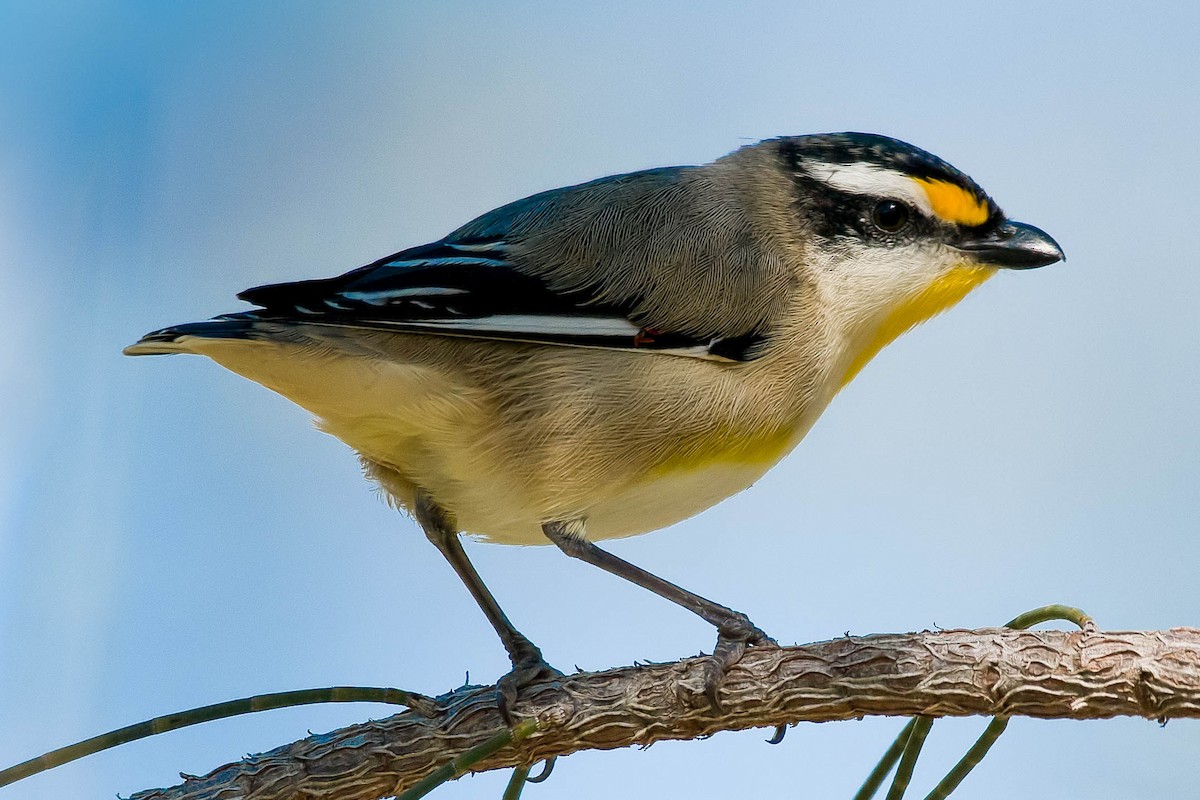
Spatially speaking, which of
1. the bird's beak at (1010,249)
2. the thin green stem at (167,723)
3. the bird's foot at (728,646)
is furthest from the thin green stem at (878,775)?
the bird's beak at (1010,249)

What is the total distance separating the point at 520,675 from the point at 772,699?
478mm

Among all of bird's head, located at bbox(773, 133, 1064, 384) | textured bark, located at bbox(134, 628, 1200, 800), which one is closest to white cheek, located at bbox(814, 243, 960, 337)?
bird's head, located at bbox(773, 133, 1064, 384)

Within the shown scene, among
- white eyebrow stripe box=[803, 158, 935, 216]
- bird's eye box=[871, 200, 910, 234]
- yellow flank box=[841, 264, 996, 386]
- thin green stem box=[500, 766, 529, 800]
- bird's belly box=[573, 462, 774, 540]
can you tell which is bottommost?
thin green stem box=[500, 766, 529, 800]

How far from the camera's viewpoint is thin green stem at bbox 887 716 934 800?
5.54ft

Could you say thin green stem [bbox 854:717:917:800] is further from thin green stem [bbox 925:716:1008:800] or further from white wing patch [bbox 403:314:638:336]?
white wing patch [bbox 403:314:638:336]

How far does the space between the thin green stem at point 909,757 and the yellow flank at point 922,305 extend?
869mm

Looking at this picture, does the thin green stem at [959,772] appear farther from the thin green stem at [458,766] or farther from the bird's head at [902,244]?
the bird's head at [902,244]

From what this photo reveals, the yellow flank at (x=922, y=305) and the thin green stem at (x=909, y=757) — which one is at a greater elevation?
the yellow flank at (x=922, y=305)

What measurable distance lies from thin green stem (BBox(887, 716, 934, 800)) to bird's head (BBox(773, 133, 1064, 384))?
0.86m

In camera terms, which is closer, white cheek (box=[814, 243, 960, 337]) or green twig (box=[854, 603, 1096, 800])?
green twig (box=[854, 603, 1096, 800])

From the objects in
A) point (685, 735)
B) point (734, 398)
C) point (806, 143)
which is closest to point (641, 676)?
point (685, 735)

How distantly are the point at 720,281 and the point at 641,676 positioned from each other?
2.71ft

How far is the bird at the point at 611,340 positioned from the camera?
212cm

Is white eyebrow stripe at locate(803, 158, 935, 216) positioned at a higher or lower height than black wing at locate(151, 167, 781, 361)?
higher
